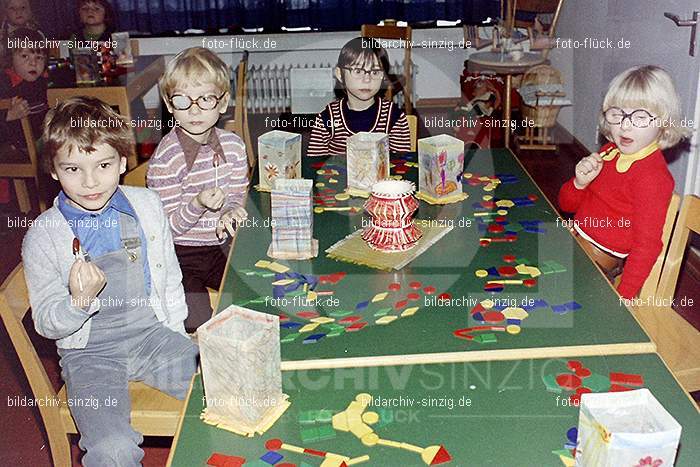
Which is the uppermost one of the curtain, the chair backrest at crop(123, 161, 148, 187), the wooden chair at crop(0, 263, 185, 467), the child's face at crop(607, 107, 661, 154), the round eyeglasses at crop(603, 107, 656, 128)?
the curtain

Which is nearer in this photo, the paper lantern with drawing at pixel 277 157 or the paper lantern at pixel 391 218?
the paper lantern at pixel 391 218

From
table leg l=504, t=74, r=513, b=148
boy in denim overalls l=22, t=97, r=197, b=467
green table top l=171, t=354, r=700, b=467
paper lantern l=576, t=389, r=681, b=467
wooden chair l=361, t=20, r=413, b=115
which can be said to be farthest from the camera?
table leg l=504, t=74, r=513, b=148

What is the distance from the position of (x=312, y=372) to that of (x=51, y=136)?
93cm

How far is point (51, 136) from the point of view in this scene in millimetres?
1944

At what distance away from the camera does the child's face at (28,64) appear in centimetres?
436

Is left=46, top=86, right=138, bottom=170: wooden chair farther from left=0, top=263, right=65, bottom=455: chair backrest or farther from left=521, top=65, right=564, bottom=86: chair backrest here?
left=521, top=65, right=564, bottom=86: chair backrest

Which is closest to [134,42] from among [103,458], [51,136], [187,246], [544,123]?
[544,123]

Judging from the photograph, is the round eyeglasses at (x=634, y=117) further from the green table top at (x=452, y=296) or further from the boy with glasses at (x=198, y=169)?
the boy with glasses at (x=198, y=169)

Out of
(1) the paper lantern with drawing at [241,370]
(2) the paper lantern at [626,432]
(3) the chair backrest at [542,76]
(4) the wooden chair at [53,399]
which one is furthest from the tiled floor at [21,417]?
(3) the chair backrest at [542,76]

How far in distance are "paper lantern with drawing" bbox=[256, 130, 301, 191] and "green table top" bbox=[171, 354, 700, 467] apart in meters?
1.09

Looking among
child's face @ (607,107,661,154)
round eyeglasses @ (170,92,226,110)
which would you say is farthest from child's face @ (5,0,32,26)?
child's face @ (607,107,661,154)

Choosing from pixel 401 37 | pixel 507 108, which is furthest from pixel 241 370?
pixel 507 108

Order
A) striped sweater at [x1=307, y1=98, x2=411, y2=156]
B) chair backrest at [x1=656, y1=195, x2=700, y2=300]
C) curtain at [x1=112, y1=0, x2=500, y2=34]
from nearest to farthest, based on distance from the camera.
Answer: chair backrest at [x1=656, y1=195, x2=700, y2=300] < striped sweater at [x1=307, y1=98, x2=411, y2=156] < curtain at [x1=112, y1=0, x2=500, y2=34]

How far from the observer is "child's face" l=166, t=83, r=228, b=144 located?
242 centimetres
